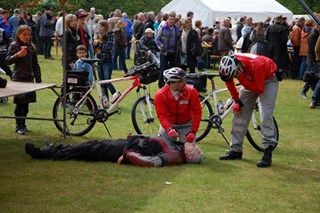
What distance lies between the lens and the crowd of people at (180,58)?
8211 mm

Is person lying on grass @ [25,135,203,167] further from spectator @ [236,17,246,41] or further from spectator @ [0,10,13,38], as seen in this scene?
spectator @ [236,17,246,41]

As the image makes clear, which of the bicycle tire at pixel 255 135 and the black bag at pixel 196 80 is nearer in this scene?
the bicycle tire at pixel 255 135

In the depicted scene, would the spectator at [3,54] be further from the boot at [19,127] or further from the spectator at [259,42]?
the spectator at [259,42]

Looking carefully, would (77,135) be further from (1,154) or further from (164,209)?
(164,209)

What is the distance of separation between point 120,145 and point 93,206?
2048 millimetres

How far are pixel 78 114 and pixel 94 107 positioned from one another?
27 cm

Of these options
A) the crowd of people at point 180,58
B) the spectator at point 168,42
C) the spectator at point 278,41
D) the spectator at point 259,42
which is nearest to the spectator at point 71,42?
the crowd of people at point 180,58

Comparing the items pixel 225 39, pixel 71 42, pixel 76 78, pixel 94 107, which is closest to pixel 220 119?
pixel 94 107

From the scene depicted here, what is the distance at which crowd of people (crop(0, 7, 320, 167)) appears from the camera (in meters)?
8.21

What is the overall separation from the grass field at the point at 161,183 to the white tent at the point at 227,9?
1943cm

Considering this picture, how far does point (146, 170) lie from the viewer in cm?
780

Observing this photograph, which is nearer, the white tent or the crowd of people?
the crowd of people

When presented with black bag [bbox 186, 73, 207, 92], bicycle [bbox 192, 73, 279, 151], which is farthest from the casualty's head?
black bag [bbox 186, 73, 207, 92]

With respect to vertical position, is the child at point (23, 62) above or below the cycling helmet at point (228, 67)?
below
